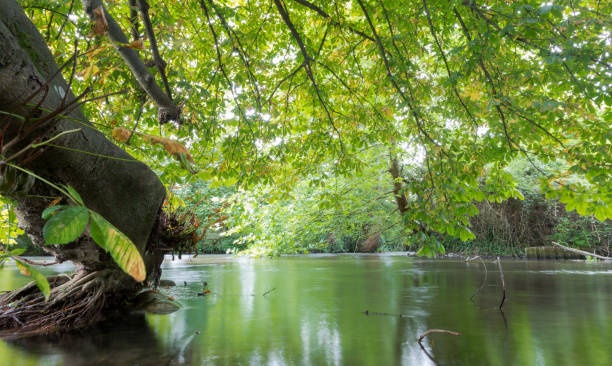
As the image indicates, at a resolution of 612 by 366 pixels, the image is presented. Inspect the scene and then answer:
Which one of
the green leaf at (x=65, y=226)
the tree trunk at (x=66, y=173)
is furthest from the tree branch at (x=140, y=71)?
the green leaf at (x=65, y=226)

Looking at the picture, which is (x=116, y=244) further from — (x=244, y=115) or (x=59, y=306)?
(x=59, y=306)

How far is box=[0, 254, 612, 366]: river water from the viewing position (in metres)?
3.50

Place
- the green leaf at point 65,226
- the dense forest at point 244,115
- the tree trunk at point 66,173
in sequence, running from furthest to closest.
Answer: the dense forest at point 244,115 < the tree trunk at point 66,173 < the green leaf at point 65,226

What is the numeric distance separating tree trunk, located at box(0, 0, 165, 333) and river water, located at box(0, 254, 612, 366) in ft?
→ 1.85

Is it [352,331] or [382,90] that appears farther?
[382,90]

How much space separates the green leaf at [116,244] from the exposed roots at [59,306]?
417 cm

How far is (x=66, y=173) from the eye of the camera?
10.3 feet

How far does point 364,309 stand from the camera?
577 cm

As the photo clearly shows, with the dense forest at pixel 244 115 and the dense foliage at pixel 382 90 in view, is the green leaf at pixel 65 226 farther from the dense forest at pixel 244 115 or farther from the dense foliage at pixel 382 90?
the dense foliage at pixel 382 90

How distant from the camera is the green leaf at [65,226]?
3.28 feet

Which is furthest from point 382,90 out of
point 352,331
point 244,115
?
point 352,331

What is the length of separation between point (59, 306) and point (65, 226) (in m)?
4.51

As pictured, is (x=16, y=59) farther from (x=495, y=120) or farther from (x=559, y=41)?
(x=495, y=120)

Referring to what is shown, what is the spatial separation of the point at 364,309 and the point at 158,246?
334 cm
